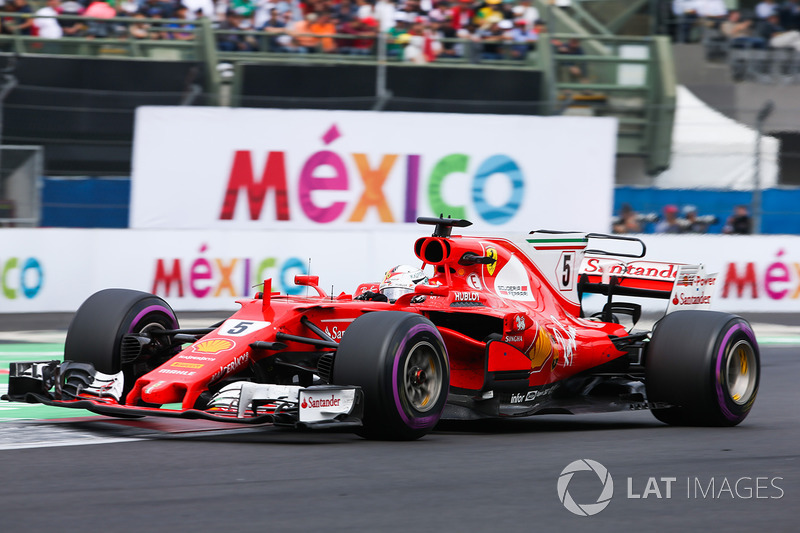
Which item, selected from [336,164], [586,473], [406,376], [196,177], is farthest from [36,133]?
[586,473]

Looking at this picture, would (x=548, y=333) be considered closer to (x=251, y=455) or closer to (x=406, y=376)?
(x=406, y=376)

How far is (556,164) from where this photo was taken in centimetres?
1816

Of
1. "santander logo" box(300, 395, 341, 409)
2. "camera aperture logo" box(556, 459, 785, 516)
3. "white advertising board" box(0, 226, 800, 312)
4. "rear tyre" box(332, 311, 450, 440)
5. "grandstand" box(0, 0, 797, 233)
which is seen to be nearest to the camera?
"camera aperture logo" box(556, 459, 785, 516)

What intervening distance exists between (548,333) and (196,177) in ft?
31.1

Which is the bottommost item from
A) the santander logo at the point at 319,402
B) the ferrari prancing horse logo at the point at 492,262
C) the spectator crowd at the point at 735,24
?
the santander logo at the point at 319,402

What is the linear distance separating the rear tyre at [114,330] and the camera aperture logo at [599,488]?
312cm

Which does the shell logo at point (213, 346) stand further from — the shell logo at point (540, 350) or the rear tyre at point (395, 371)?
the shell logo at point (540, 350)

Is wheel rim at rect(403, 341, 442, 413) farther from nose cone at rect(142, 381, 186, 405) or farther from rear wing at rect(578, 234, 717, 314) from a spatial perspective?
rear wing at rect(578, 234, 717, 314)

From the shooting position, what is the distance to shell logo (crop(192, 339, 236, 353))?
755 cm

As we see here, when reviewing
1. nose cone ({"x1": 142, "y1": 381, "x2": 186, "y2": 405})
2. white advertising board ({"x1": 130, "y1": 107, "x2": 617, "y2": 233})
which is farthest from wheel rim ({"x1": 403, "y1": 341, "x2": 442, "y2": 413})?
white advertising board ({"x1": 130, "y1": 107, "x2": 617, "y2": 233})

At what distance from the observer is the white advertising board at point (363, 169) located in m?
17.0

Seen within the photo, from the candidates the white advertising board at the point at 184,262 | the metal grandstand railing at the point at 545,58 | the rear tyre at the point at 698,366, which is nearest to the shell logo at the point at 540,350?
the rear tyre at the point at 698,366

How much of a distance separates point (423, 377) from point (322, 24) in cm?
1344

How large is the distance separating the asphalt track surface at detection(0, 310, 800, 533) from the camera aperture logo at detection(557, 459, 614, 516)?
0.04 meters
